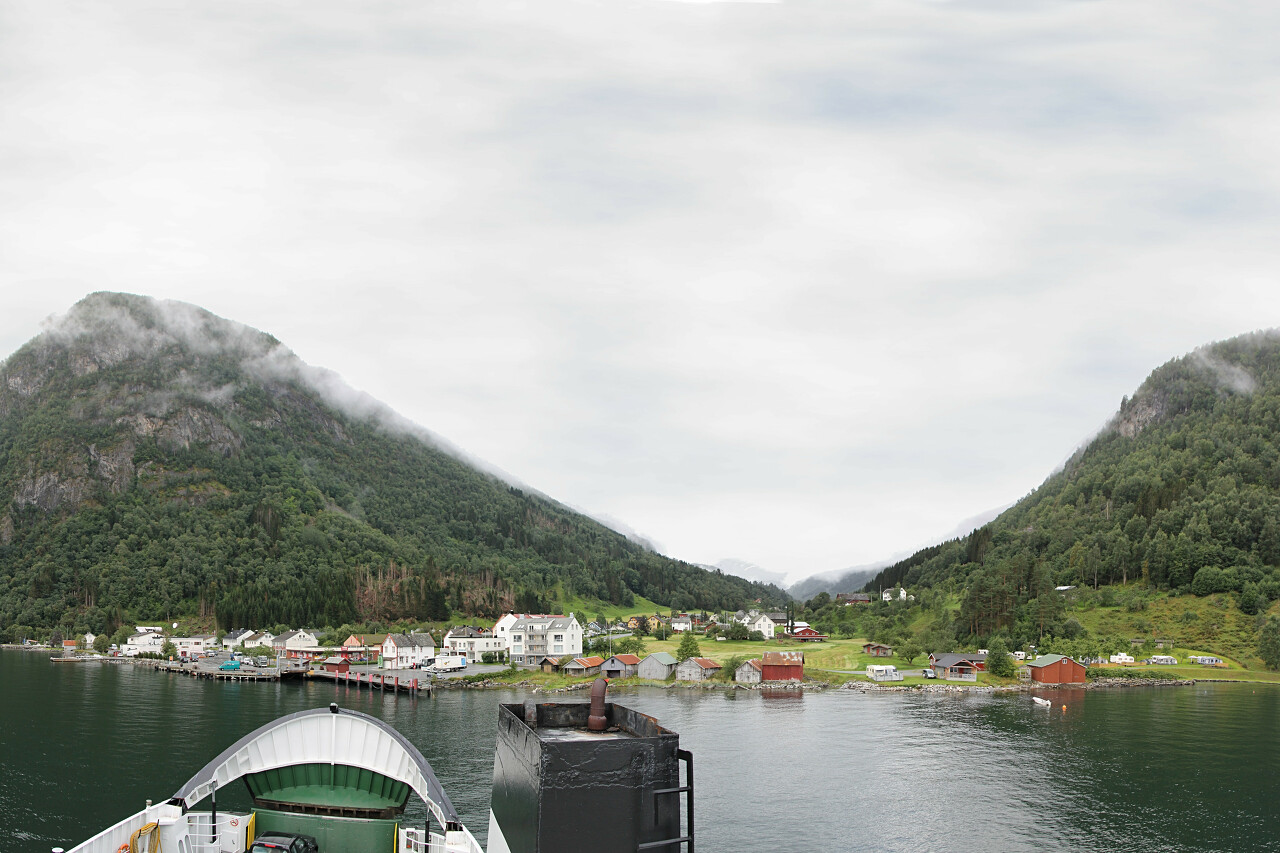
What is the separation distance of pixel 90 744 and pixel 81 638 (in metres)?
111

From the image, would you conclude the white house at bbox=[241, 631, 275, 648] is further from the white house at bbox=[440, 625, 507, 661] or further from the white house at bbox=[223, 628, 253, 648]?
the white house at bbox=[440, 625, 507, 661]

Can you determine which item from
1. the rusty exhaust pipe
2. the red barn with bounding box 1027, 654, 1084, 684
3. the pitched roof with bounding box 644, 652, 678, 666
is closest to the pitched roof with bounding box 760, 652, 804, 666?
the pitched roof with bounding box 644, 652, 678, 666

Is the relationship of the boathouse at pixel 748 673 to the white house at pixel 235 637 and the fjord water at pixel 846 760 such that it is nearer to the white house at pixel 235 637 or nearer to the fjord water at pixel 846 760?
the fjord water at pixel 846 760

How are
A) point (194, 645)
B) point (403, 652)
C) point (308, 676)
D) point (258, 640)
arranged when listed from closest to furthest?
point (308, 676) < point (403, 652) < point (194, 645) < point (258, 640)

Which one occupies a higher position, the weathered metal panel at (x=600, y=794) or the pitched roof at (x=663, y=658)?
the weathered metal panel at (x=600, y=794)

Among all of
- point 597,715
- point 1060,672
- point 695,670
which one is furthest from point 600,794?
point 1060,672

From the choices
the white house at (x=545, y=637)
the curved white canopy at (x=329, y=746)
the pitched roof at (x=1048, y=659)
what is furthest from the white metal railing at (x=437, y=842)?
the white house at (x=545, y=637)

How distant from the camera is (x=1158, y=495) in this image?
536ft

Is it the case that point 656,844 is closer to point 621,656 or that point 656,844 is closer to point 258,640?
point 621,656

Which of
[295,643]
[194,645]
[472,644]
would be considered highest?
[472,644]

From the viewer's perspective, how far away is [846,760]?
178ft

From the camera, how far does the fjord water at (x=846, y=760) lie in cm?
3975

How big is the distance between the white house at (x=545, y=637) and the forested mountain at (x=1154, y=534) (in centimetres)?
5548

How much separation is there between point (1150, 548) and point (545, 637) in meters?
101
